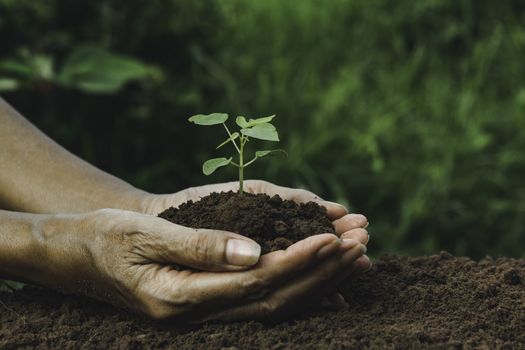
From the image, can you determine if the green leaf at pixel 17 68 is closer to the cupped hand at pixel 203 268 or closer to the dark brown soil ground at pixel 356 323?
the dark brown soil ground at pixel 356 323

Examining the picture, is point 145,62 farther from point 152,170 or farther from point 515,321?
point 515,321

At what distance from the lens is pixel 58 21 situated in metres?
4.07

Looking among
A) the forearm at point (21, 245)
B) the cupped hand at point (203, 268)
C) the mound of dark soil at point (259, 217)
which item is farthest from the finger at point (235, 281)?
the forearm at point (21, 245)

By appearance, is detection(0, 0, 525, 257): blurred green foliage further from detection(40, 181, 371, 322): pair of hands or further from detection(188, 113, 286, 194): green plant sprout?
detection(40, 181, 371, 322): pair of hands

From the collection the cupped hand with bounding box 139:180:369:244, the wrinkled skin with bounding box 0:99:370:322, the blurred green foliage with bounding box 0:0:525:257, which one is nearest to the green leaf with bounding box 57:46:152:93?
the blurred green foliage with bounding box 0:0:525:257

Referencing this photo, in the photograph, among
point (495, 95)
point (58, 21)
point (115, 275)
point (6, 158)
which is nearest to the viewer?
point (115, 275)

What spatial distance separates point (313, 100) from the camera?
4641 mm

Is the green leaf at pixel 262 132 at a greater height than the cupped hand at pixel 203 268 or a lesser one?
greater

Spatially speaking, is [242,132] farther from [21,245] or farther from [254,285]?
[21,245]

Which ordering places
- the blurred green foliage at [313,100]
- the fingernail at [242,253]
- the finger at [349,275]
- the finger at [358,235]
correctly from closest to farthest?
1. the fingernail at [242,253]
2. the finger at [349,275]
3. the finger at [358,235]
4. the blurred green foliage at [313,100]

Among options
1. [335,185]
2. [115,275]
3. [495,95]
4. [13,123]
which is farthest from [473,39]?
[115,275]

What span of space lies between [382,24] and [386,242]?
1.60 m

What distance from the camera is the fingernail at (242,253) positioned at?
163 cm

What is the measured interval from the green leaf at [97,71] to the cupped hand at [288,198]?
1.53 m
